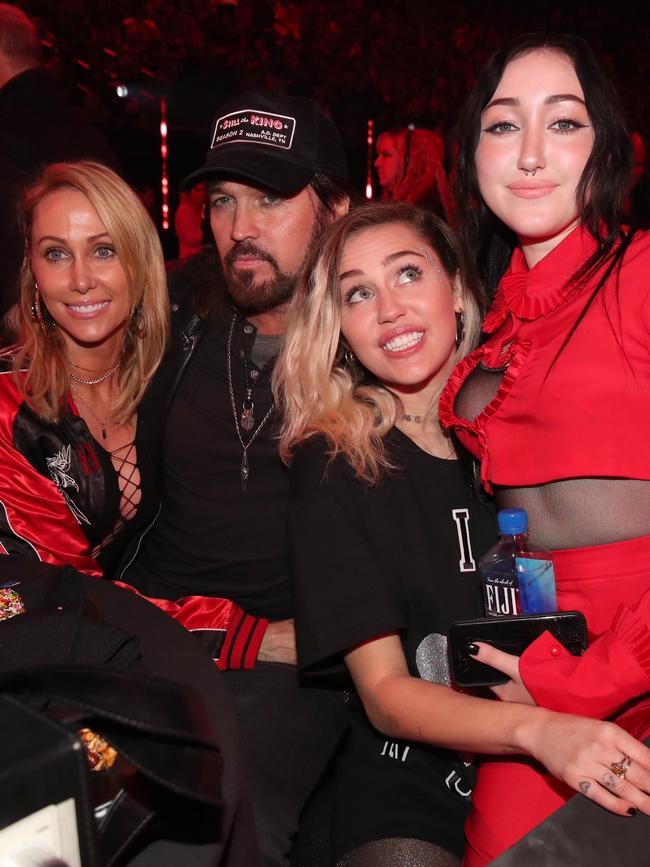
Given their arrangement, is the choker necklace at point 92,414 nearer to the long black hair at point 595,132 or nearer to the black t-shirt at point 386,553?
the black t-shirt at point 386,553

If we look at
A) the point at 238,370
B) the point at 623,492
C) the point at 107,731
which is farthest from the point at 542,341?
the point at 107,731

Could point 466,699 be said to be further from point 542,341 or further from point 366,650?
point 542,341

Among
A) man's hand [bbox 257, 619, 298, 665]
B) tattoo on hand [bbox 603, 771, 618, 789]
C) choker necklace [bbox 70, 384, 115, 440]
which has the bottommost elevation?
man's hand [bbox 257, 619, 298, 665]

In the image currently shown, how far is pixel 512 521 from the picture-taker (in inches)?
61.0

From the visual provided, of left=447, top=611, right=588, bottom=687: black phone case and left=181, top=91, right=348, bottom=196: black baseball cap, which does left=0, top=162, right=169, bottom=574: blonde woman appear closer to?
left=181, top=91, right=348, bottom=196: black baseball cap

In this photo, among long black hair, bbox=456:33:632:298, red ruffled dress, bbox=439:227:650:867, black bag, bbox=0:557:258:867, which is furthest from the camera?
long black hair, bbox=456:33:632:298

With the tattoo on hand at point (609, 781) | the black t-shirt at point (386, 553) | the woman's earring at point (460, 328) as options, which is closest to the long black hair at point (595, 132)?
the woman's earring at point (460, 328)

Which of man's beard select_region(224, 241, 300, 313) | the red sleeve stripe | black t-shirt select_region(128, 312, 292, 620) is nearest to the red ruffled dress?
the red sleeve stripe

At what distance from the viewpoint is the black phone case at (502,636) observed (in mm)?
1439

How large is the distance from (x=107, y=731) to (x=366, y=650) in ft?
2.93

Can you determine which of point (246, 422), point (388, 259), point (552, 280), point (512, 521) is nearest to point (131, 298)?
point (246, 422)

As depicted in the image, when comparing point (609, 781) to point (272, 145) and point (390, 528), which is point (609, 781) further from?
point (272, 145)

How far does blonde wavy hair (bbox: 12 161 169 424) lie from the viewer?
2.28m

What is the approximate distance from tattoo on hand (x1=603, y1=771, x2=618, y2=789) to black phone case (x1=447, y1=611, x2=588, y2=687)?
0.85ft
